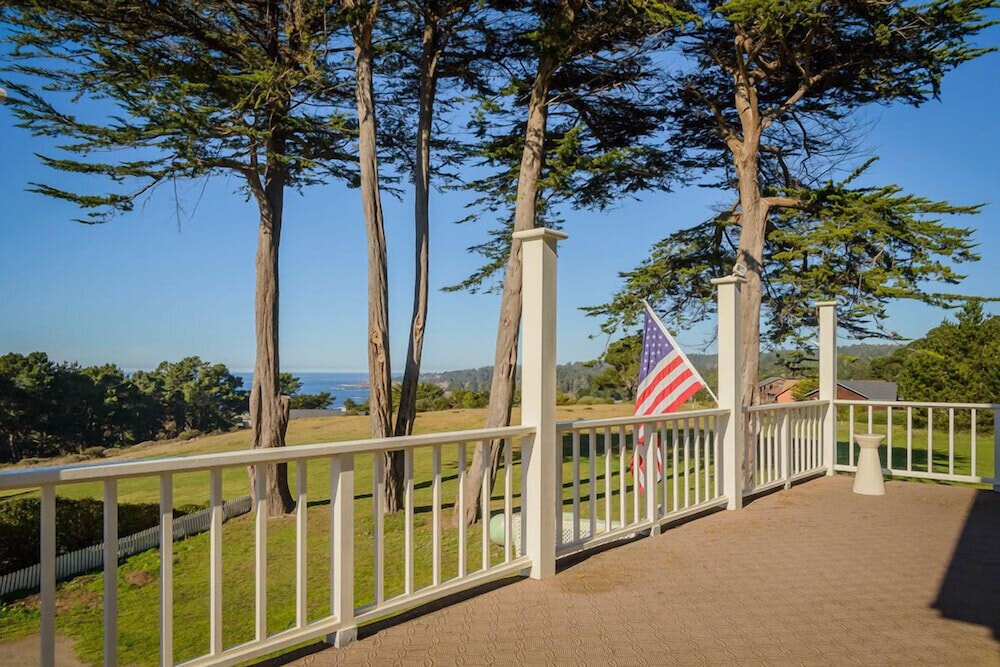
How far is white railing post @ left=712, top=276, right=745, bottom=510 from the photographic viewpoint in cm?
534

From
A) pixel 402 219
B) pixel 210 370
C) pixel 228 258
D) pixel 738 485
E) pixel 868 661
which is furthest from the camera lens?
pixel 210 370

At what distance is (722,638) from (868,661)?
54cm

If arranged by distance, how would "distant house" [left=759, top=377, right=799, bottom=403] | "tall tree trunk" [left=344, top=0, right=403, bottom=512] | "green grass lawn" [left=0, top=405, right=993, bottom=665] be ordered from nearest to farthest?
"green grass lawn" [left=0, top=405, right=993, bottom=665] → "tall tree trunk" [left=344, top=0, right=403, bottom=512] → "distant house" [left=759, top=377, right=799, bottom=403]

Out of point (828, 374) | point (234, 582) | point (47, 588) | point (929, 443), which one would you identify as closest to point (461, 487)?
point (47, 588)

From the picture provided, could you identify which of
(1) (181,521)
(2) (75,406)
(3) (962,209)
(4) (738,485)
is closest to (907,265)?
(3) (962,209)

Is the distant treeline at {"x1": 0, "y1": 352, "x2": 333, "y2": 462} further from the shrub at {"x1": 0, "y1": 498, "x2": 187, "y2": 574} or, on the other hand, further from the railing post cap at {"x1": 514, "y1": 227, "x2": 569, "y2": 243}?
the railing post cap at {"x1": 514, "y1": 227, "x2": 569, "y2": 243}

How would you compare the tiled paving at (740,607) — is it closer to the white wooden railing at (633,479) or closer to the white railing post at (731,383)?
the white wooden railing at (633,479)

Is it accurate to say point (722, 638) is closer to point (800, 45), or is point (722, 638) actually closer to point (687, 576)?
point (687, 576)

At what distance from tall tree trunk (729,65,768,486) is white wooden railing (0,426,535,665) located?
25.0 ft

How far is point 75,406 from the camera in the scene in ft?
88.4

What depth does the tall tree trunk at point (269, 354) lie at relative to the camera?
1060 cm

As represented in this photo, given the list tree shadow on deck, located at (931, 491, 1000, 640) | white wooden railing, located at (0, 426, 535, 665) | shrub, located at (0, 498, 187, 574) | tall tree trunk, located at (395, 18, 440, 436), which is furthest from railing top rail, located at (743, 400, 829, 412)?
shrub, located at (0, 498, 187, 574)

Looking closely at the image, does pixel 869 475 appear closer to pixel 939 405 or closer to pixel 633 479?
pixel 939 405

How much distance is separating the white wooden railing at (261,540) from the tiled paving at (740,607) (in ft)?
0.43
